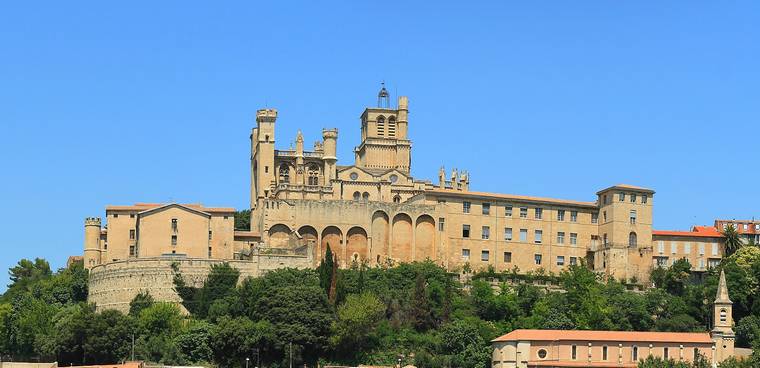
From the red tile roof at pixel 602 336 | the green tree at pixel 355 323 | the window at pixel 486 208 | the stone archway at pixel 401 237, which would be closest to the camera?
the red tile roof at pixel 602 336

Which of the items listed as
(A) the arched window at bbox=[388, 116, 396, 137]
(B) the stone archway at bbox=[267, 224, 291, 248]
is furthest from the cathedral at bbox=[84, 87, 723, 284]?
(A) the arched window at bbox=[388, 116, 396, 137]

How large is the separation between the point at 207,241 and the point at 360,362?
1801 cm

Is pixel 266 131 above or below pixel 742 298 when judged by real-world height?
above

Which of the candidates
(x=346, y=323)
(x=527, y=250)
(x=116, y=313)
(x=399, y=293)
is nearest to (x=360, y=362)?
(x=346, y=323)

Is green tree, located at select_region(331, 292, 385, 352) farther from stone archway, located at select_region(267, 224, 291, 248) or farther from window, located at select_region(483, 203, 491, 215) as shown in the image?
window, located at select_region(483, 203, 491, 215)

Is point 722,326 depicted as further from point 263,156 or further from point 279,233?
point 263,156

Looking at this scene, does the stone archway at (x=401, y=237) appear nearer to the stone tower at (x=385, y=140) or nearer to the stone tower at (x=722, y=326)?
the stone tower at (x=385, y=140)

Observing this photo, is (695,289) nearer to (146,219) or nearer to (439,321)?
(439,321)

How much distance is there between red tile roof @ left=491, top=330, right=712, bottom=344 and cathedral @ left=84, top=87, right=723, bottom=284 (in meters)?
18.6

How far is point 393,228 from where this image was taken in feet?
336

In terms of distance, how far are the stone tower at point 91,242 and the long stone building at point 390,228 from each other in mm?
70

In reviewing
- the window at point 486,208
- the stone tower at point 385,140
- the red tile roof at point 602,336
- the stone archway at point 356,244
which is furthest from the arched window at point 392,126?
the red tile roof at point 602,336

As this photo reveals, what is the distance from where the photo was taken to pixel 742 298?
9288 cm

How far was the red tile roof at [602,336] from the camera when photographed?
82.1 m
